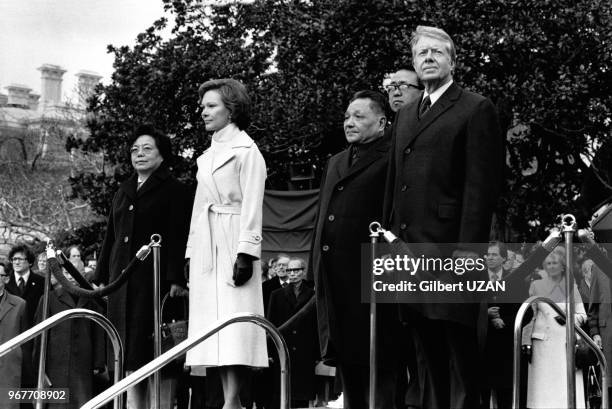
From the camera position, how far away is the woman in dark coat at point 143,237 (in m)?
7.38

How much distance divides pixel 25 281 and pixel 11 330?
1.52 m

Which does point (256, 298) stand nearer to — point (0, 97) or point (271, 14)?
point (271, 14)

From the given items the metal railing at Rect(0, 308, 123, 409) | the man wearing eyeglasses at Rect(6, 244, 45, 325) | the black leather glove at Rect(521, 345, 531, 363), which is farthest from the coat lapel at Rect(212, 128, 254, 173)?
the man wearing eyeglasses at Rect(6, 244, 45, 325)

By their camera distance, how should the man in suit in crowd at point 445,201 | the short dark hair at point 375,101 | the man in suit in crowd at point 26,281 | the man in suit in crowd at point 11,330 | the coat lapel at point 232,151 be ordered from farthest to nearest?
the man in suit in crowd at point 26,281, the man in suit in crowd at point 11,330, the coat lapel at point 232,151, the short dark hair at point 375,101, the man in suit in crowd at point 445,201

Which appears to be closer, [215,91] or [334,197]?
[334,197]

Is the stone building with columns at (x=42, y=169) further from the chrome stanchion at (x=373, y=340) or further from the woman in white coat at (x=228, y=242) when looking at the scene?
the chrome stanchion at (x=373, y=340)

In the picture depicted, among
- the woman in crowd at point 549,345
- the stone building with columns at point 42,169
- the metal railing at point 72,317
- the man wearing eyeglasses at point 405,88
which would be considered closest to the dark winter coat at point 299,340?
the woman in crowd at point 549,345

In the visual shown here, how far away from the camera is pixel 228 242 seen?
269 inches

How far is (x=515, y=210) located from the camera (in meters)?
16.7

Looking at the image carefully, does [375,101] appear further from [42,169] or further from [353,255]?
[42,169]

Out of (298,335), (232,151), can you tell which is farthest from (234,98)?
(298,335)

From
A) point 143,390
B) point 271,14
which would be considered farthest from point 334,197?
point 271,14

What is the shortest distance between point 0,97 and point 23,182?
1057 cm

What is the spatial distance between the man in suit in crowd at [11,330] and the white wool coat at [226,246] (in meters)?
3.80
